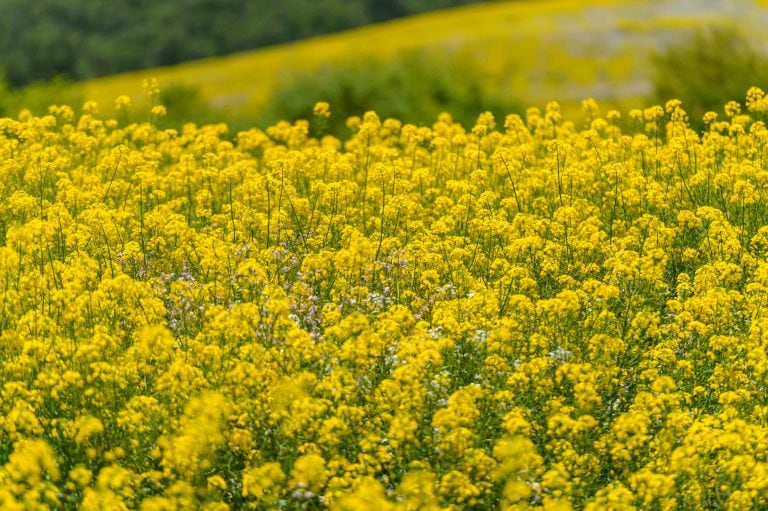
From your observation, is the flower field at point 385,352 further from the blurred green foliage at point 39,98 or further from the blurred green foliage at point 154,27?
the blurred green foliage at point 154,27

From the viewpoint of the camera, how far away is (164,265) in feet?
33.8

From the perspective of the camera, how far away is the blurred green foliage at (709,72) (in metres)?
25.9

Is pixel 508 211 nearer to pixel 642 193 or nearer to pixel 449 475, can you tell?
pixel 642 193

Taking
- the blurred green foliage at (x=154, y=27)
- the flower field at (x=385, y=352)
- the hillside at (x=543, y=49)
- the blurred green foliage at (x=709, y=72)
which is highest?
the blurred green foliage at (x=154, y=27)

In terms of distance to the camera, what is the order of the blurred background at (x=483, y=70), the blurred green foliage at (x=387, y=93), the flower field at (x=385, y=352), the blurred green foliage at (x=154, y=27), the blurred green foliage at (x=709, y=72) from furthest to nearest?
the blurred green foliage at (x=154, y=27), the blurred green foliage at (x=387, y=93), the blurred background at (x=483, y=70), the blurred green foliage at (x=709, y=72), the flower field at (x=385, y=352)

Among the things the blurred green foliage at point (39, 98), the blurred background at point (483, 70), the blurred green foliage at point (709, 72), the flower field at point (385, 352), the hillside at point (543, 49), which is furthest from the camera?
the hillside at point (543, 49)

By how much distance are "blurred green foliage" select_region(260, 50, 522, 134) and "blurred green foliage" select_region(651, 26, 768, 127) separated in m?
5.28

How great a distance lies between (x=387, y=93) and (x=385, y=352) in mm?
23264

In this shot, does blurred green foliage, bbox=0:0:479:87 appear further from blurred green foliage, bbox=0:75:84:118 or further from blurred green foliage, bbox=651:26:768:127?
blurred green foliage, bbox=651:26:768:127

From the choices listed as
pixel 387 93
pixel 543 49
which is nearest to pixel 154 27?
pixel 543 49

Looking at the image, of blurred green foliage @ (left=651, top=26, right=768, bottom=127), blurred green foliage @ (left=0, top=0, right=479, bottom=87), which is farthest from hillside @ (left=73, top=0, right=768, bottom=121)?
blurred green foliage @ (left=0, top=0, right=479, bottom=87)

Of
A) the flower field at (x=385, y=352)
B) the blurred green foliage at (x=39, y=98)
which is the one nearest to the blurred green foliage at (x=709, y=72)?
the flower field at (x=385, y=352)

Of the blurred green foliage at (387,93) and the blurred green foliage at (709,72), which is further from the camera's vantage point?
the blurred green foliage at (387,93)

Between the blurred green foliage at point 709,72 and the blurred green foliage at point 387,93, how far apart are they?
208 inches
